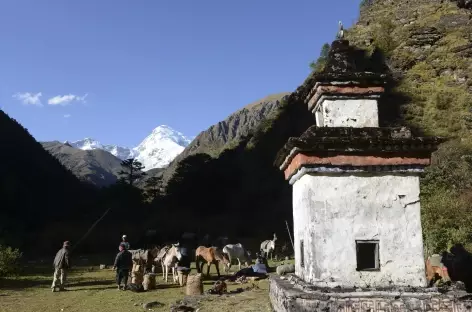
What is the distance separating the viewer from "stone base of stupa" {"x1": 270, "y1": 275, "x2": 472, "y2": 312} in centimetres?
594

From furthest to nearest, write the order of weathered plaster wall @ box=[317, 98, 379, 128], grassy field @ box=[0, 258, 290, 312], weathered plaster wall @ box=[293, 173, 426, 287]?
grassy field @ box=[0, 258, 290, 312]
weathered plaster wall @ box=[317, 98, 379, 128]
weathered plaster wall @ box=[293, 173, 426, 287]

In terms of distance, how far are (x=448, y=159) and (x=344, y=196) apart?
2021 cm

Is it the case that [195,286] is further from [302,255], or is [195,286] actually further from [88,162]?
[88,162]

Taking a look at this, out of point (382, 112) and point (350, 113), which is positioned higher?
point (382, 112)

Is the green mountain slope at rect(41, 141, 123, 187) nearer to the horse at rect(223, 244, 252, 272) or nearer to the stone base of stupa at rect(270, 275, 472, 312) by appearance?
the horse at rect(223, 244, 252, 272)

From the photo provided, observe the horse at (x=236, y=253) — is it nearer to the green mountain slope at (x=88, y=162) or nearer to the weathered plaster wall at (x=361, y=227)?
the weathered plaster wall at (x=361, y=227)

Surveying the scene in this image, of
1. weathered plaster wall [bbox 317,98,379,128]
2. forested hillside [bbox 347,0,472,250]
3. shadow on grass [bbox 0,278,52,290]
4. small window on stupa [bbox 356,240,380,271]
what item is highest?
forested hillside [bbox 347,0,472,250]

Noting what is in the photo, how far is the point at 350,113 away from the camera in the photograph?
24.1 feet

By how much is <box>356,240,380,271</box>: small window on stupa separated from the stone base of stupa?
0.41m

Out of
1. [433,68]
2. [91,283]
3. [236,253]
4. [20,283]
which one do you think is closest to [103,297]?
[91,283]

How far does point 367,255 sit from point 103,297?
341 inches

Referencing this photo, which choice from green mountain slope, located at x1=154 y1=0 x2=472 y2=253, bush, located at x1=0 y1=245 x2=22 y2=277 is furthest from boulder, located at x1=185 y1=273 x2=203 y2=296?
green mountain slope, located at x1=154 y1=0 x2=472 y2=253

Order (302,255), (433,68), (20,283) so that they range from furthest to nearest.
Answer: (433,68), (20,283), (302,255)

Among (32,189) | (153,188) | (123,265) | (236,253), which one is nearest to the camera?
(123,265)
